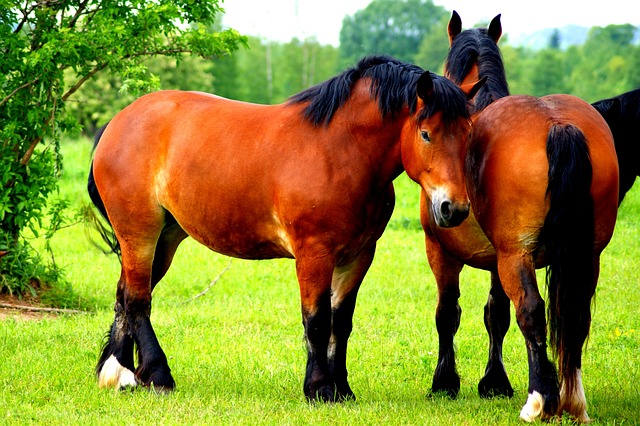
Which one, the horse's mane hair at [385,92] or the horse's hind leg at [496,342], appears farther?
the horse's hind leg at [496,342]

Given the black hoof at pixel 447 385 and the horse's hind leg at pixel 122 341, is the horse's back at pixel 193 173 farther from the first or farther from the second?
the black hoof at pixel 447 385

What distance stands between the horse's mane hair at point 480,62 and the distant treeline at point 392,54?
28.9 metres

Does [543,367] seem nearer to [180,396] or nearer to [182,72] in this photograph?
[180,396]

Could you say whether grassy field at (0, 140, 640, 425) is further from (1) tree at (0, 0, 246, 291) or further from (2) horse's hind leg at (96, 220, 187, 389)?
(1) tree at (0, 0, 246, 291)

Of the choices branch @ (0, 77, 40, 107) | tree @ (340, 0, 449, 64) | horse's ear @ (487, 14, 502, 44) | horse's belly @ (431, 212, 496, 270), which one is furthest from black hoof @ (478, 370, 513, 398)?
tree @ (340, 0, 449, 64)

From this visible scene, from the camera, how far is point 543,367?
4863 millimetres

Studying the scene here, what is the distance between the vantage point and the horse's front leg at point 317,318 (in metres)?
5.33

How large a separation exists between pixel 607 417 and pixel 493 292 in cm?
125

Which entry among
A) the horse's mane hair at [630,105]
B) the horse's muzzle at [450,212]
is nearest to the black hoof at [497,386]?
the horse's muzzle at [450,212]

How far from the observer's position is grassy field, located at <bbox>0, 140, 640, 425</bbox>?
5.35 metres

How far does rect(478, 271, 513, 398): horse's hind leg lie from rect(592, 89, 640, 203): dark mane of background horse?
115 centimetres

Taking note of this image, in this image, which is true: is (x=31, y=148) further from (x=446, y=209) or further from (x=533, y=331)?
(x=533, y=331)

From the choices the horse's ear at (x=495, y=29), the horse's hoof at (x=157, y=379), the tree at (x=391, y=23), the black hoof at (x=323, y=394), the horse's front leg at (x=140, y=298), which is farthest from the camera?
the tree at (x=391, y=23)

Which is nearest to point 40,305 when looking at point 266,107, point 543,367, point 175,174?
point 175,174
